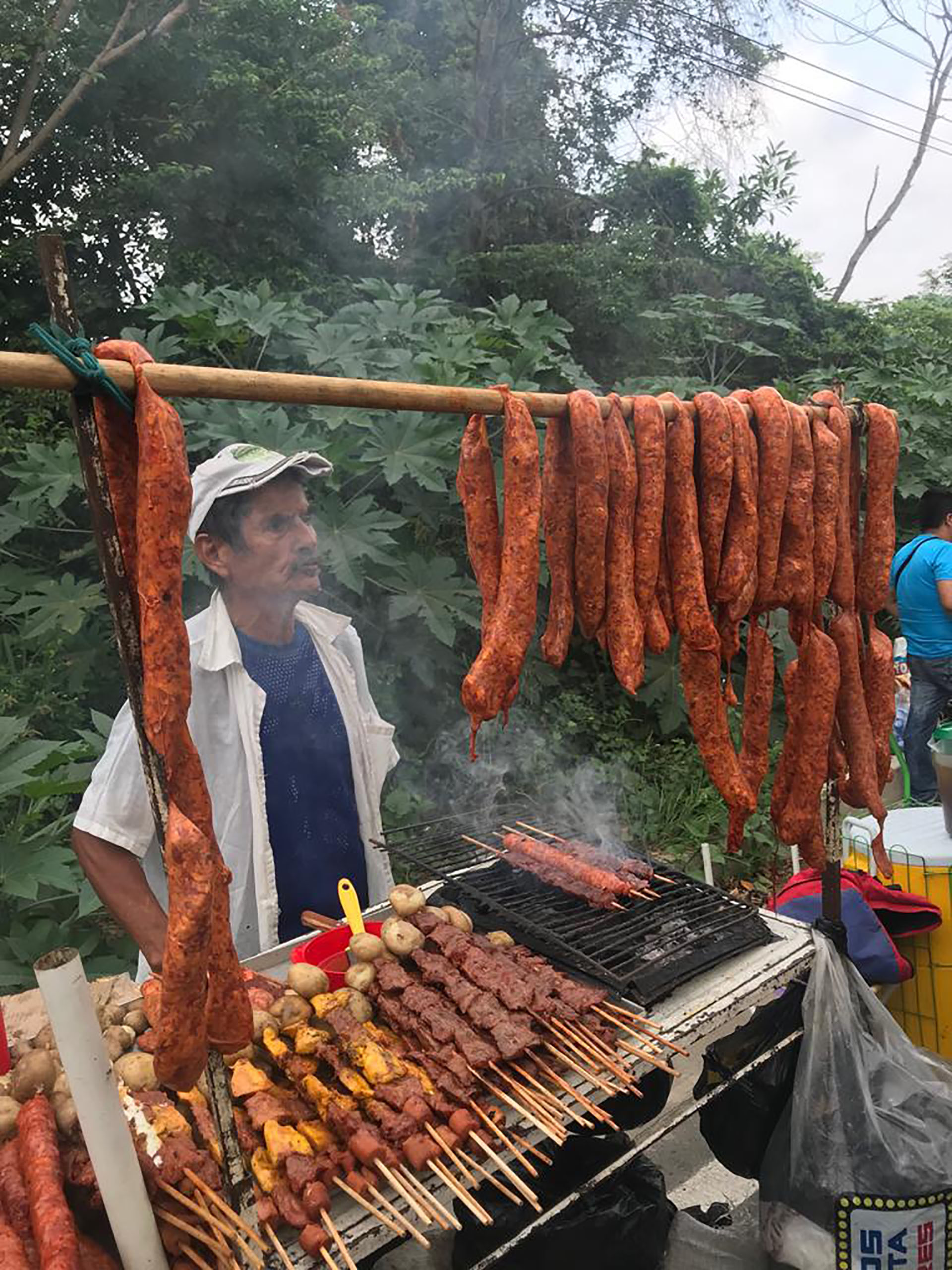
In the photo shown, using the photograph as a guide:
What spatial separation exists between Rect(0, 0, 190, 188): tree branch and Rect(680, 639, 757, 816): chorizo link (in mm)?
8528

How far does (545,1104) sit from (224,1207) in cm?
78

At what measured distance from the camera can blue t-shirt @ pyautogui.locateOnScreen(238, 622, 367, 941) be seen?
10.9 feet

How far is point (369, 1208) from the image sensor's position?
1.83m

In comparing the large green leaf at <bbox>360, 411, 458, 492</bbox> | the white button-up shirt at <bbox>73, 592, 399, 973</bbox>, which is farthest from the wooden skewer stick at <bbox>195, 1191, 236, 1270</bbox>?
the large green leaf at <bbox>360, 411, 458, 492</bbox>

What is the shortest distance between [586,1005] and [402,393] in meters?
1.67

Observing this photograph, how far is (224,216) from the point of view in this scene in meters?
9.74

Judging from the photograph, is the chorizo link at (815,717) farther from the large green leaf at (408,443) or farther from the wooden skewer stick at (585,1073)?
the large green leaf at (408,443)

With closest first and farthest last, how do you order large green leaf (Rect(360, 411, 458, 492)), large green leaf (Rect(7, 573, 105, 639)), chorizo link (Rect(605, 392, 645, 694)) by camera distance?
chorizo link (Rect(605, 392, 645, 694)), large green leaf (Rect(7, 573, 105, 639)), large green leaf (Rect(360, 411, 458, 492))

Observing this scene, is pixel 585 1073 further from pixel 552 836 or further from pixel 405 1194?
pixel 552 836

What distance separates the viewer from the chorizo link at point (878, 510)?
285cm

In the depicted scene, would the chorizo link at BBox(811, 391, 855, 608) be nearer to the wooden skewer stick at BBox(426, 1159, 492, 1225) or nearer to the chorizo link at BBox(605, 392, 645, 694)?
the chorizo link at BBox(605, 392, 645, 694)

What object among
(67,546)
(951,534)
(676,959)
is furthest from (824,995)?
Result: (67,546)

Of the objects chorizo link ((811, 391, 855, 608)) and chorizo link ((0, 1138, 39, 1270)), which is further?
chorizo link ((811, 391, 855, 608))

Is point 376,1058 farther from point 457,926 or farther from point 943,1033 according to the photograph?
point 943,1033
